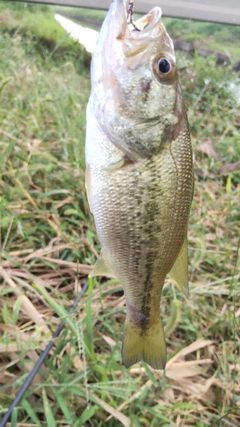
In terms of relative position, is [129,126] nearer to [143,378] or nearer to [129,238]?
[129,238]

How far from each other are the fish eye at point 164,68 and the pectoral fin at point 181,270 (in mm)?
387

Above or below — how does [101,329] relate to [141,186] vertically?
below

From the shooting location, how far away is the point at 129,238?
88 cm

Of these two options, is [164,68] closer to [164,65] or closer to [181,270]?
[164,65]

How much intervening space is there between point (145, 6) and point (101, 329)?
6.96ft

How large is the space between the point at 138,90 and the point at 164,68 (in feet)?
0.24

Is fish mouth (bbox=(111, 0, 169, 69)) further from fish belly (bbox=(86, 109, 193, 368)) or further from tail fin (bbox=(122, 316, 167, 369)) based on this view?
tail fin (bbox=(122, 316, 167, 369))

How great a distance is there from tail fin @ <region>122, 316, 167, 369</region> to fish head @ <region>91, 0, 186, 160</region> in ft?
1.46

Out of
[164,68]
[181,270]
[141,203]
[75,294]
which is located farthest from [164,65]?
[75,294]

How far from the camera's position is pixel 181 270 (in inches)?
36.4

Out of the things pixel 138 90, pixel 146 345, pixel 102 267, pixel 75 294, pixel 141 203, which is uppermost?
pixel 138 90

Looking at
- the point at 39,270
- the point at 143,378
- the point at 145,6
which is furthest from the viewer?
the point at 145,6

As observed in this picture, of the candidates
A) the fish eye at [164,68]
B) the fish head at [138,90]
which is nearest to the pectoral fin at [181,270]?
the fish head at [138,90]

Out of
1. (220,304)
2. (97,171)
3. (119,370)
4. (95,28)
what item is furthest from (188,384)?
(95,28)
